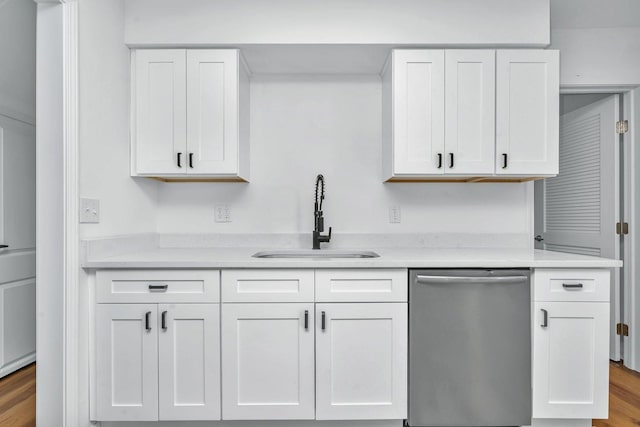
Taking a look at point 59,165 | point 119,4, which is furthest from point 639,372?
point 119,4

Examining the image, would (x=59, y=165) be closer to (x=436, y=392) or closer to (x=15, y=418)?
(x=15, y=418)

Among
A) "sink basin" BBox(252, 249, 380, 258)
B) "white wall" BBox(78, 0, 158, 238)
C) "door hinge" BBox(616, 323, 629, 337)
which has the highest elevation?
"white wall" BBox(78, 0, 158, 238)

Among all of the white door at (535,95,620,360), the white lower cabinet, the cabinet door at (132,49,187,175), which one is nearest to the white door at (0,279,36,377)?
the white lower cabinet

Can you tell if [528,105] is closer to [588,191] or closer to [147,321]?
[588,191]

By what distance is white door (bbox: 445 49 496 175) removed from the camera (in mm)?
2000

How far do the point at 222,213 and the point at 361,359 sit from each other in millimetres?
1302

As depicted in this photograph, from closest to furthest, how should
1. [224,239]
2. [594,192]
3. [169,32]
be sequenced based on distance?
[169,32]
[224,239]
[594,192]

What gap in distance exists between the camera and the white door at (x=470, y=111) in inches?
78.7

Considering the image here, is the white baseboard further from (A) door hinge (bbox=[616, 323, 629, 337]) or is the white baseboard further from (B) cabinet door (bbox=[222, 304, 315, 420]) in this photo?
(A) door hinge (bbox=[616, 323, 629, 337])

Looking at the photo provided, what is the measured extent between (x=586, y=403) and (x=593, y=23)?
2.37 meters

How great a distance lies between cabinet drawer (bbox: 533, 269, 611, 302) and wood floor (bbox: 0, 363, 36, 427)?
8.50ft

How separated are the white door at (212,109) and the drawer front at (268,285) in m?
0.69

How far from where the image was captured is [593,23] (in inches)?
94.3

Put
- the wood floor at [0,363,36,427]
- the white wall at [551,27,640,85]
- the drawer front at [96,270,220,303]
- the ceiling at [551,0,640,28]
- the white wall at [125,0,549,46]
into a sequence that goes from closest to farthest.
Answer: the drawer front at [96,270,220,303] → the wood floor at [0,363,36,427] → the white wall at [125,0,549,46] → the ceiling at [551,0,640,28] → the white wall at [551,27,640,85]
